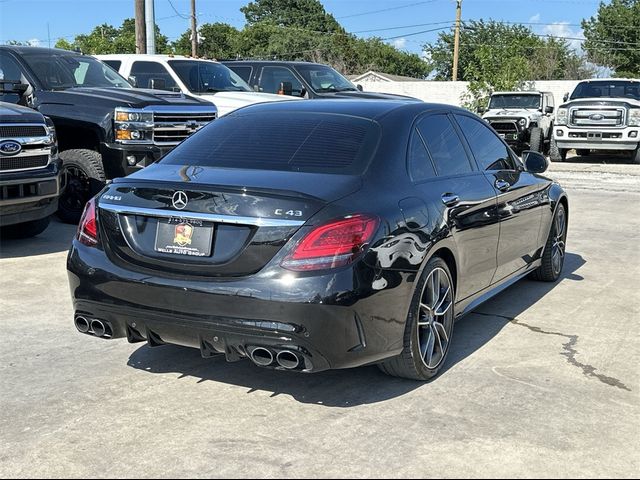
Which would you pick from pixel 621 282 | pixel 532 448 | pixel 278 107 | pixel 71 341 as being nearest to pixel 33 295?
pixel 71 341

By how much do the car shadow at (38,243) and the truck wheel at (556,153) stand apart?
14801mm

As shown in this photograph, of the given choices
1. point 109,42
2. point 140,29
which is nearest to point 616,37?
point 109,42

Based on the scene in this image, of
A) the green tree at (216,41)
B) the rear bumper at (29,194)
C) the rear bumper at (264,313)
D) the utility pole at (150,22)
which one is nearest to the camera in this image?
the rear bumper at (264,313)

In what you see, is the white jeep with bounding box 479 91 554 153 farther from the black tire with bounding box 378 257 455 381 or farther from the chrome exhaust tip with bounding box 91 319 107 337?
the chrome exhaust tip with bounding box 91 319 107 337

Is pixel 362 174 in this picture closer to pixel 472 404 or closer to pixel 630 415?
pixel 472 404

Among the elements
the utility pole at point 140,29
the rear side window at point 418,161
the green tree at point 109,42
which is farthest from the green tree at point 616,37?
the rear side window at point 418,161

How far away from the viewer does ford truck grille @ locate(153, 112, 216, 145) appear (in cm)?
949

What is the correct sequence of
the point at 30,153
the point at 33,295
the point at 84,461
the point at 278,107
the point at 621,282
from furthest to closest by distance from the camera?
the point at 30,153 < the point at 621,282 < the point at 33,295 < the point at 278,107 < the point at 84,461

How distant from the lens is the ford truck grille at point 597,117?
19047 mm

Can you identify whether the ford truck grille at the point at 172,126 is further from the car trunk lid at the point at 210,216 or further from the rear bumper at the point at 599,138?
the rear bumper at the point at 599,138

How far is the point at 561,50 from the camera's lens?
6825cm

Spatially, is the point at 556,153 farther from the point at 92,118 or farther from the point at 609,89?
the point at 92,118

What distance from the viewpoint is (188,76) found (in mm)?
12945

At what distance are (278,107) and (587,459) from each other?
2.90 meters
